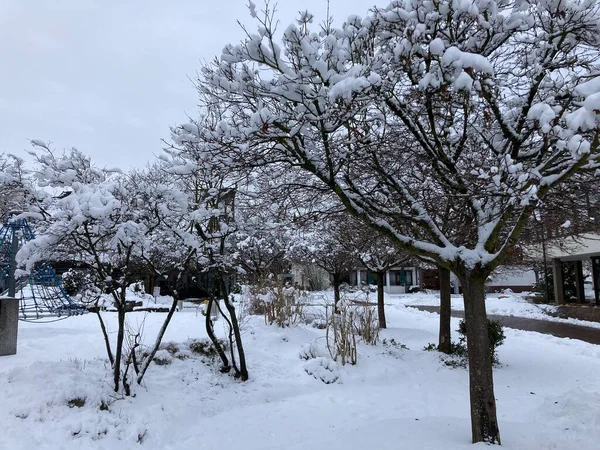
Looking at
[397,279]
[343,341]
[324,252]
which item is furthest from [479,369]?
[397,279]

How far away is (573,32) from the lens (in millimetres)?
4062

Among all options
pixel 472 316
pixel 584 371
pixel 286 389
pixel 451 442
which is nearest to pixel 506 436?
pixel 451 442

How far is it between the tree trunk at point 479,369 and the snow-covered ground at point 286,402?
24 cm

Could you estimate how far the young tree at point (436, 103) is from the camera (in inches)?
142

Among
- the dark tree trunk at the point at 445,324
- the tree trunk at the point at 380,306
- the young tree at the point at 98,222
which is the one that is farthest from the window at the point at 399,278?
the young tree at the point at 98,222

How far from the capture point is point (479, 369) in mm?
4328

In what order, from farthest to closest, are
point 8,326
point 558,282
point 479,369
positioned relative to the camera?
point 558,282, point 8,326, point 479,369

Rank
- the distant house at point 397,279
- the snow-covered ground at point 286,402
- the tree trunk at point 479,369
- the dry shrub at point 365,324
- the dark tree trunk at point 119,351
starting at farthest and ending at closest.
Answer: the distant house at point 397,279 < the dry shrub at point 365,324 < the dark tree trunk at point 119,351 < the snow-covered ground at point 286,402 < the tree trunk at point 479,369

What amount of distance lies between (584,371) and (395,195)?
594 cm

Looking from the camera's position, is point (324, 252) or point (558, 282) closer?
point (324, 252)

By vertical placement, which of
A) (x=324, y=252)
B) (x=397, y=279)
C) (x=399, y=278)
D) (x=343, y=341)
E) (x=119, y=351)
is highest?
(x=324, y=252)

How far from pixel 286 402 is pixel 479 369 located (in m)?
3.26

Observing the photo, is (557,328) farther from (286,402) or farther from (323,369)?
(286,402)

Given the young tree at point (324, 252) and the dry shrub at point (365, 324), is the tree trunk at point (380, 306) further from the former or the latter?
the dry shrub at point (365, 324)
